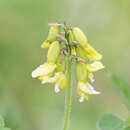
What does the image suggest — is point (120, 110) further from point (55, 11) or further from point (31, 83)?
point (55, 11)

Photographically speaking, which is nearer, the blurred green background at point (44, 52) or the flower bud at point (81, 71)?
the flower bud at point (81, 71)

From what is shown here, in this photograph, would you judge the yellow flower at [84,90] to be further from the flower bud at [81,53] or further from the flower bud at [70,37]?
the flower bud at [70,37]

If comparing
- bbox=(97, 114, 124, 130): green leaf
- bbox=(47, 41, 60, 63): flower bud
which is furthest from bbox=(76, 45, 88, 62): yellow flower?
bbox=(97, 114, 124, 130): green leaf

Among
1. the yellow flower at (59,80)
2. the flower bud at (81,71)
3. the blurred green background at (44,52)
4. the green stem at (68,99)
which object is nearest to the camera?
the green stem at (68,99)

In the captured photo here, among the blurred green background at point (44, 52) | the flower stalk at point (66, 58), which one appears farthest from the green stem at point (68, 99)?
the blurred green background at point (44, 52)

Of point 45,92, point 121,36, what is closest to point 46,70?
point 45,92

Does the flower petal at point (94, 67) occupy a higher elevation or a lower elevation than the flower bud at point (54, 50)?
lower

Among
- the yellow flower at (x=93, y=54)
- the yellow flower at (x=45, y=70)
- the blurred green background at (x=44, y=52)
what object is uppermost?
the yellow flower at (x=93, y=54)
